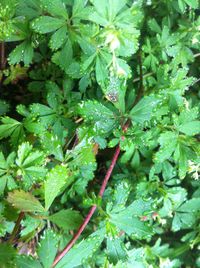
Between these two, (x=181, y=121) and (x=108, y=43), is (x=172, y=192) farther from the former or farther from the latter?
(x=108, y=43)

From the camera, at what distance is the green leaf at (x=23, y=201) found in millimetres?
1417

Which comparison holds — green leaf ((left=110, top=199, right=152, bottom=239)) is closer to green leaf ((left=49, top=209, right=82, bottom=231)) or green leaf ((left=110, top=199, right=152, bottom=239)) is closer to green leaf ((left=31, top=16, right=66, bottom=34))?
green leaf ((left=49, top=209, right=82, bottom=231))

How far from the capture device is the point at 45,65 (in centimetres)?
188

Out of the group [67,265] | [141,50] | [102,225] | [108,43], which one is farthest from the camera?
[141,50]

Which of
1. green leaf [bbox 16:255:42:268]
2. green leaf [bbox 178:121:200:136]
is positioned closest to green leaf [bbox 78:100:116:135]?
green leaf [bbox 178:121:200:136]

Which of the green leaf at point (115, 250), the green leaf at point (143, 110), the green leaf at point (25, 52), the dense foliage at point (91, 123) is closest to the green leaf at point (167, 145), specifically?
the dense foliage at point (91, 123)

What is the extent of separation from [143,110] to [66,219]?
0.49m

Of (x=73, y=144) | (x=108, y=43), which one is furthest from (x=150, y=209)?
(x=108, y=43)

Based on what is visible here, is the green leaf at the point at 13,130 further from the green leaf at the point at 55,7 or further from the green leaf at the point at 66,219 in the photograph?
the green leaf at the point at 55,7

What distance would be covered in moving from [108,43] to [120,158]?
85 cm

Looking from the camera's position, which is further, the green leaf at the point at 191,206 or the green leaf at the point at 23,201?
the green leaf at the point at 191,206

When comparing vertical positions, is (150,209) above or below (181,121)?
below

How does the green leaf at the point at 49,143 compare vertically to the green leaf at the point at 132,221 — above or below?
above

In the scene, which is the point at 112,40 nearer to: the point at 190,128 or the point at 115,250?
the point at 190,128
